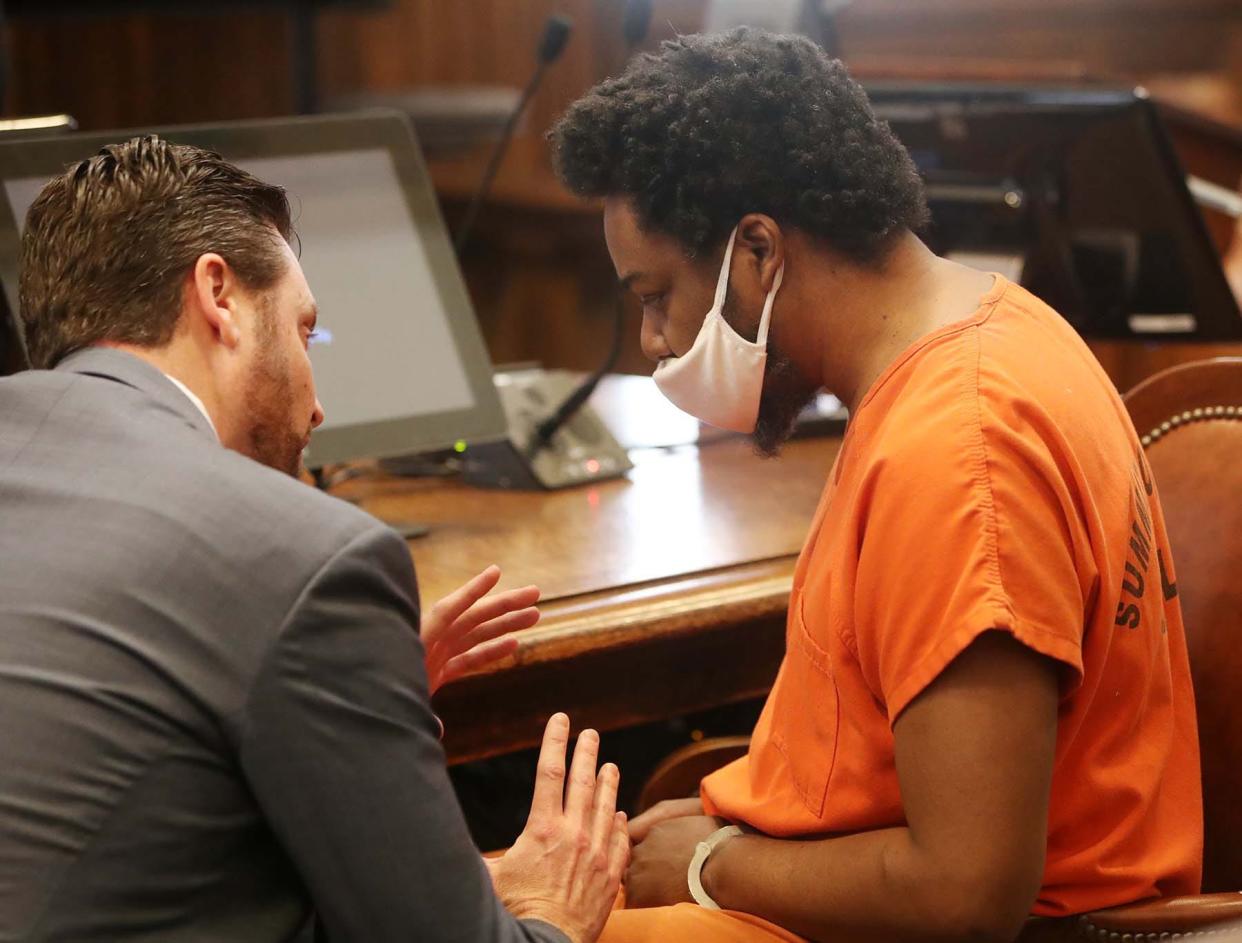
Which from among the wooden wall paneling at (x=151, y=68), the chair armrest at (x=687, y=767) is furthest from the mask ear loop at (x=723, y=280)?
the wooden wall paneling at (x=151, y=68)

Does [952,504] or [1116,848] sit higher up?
[952,504]

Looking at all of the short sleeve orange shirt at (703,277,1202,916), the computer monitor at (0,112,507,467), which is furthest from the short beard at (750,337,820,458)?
the computer monitor at (0,112,507,467)

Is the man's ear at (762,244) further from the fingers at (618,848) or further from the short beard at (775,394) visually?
the fingers at (618,848)

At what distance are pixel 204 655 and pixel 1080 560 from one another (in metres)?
0.58

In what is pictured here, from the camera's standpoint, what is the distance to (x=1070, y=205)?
213 centimetres

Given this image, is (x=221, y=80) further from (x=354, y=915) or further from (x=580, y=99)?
(x=354, y=915)

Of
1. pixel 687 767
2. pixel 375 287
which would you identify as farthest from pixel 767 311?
pixel 375 287

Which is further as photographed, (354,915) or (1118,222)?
(1118,222)

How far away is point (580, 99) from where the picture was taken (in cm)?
129

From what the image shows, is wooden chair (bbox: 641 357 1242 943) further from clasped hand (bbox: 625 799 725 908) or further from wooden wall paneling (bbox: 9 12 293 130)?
wooden wall paneling (bbox: 9 12 293 130)

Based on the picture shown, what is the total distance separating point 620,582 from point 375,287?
0.53 m

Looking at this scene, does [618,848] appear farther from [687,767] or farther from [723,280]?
[723,280]

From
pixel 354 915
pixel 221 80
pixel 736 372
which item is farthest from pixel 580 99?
pixel 221 80

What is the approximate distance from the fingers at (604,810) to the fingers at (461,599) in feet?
0.62
